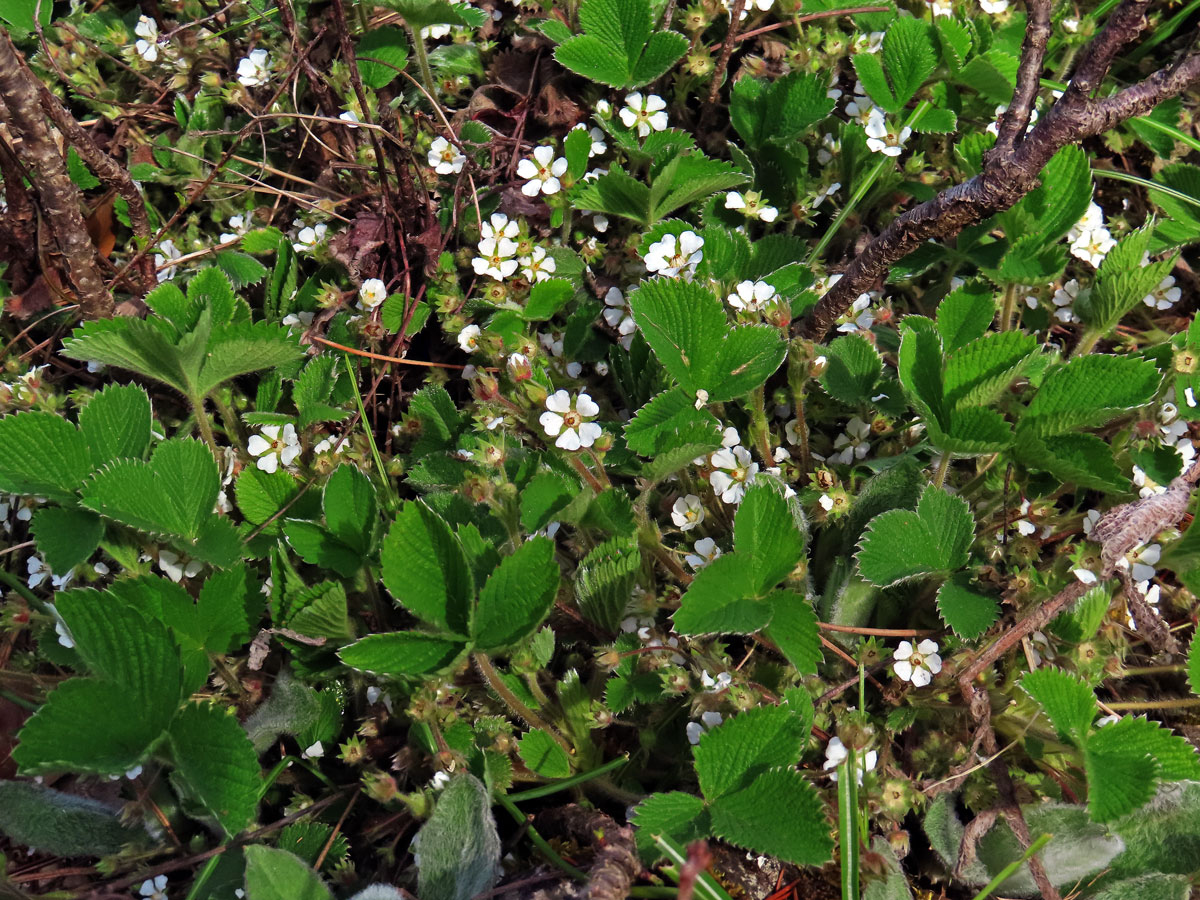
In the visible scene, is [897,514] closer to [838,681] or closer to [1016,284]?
[838,681]

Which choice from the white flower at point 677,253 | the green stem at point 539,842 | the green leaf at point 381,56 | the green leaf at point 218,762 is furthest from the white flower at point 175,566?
the green leaf at point 381,56

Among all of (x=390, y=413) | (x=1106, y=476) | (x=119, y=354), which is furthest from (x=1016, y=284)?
(x=119, y=354)

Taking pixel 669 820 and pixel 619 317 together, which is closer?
pixel 669 820

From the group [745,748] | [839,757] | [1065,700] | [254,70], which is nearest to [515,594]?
[745,748]

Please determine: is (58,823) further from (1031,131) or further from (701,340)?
(1031,131)

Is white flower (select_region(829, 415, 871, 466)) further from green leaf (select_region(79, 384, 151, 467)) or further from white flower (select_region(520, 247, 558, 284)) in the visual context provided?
green leaf (select_region(79, 384, 151, 467))

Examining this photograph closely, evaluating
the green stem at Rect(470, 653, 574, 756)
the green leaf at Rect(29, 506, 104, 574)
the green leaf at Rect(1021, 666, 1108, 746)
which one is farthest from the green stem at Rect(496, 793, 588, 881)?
the green leaf at Rect(29, 506, 104, 574)
